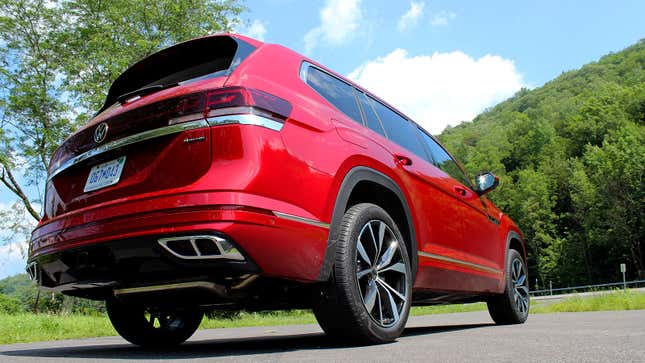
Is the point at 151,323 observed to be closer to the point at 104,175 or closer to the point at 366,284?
the point at 104,175

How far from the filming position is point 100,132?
3232 mm

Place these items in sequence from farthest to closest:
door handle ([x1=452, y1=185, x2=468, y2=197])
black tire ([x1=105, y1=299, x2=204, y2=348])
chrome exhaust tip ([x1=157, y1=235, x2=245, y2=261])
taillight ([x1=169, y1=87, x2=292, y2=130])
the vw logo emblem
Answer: door handle ([x1=452, y1=185, x2=468, y2=197]) < black tire ([x1=105, y1=299, x2=204, y2=348]) < the vw logo emblem < taillight ([x1=169, y1=87, x2=292, y2=130]) < chrome exhaust tip ([x1=157, y1=235, x2=245, y2=261])

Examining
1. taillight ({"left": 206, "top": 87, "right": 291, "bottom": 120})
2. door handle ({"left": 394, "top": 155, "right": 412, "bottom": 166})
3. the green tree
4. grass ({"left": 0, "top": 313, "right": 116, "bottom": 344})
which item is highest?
the green tree

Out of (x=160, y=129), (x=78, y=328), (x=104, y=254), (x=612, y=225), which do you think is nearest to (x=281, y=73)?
(x=160, y=129)

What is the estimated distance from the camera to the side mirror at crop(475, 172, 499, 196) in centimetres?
580

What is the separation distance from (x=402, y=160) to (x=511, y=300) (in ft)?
9.21

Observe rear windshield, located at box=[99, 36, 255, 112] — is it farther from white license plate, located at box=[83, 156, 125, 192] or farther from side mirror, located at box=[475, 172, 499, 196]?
side mirror, located at box=[475, 172, 499, 196]

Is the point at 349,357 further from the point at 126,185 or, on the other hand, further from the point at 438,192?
the point at 438,192

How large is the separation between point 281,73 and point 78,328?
6982 millimetres

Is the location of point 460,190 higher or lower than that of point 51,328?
higher

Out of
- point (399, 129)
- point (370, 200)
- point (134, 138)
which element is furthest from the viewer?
point (399, 129)

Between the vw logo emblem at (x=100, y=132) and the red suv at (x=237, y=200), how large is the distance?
2 cm

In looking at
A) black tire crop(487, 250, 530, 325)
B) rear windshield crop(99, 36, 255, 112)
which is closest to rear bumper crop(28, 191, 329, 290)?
rear windshield crop(99, 36, 255, 112)

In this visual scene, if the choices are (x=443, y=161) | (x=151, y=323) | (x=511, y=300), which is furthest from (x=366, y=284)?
(x=511, y=300)
